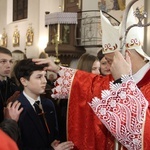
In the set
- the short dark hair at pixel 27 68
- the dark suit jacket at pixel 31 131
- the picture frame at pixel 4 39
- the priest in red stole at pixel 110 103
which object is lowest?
the dark suit jacket at pixel 31 131

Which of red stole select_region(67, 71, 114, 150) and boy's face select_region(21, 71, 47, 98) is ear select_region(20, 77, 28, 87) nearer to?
boy's face select_region(21, 71, 47, 98)

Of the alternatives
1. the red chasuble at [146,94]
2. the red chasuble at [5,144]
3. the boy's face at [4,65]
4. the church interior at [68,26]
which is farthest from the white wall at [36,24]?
the red chasuble at [5,144]

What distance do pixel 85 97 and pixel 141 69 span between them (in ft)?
1.80

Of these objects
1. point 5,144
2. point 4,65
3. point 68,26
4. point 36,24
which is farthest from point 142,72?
point 36,24

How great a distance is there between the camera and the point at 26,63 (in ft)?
9.62

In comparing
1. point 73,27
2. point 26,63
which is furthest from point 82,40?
point 26,63

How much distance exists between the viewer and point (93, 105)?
1.99m

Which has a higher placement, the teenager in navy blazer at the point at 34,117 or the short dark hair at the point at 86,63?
the short dark hair at the point at 86,63

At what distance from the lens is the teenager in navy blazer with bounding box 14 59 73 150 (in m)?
2.68

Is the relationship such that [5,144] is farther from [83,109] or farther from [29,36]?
[29,36]

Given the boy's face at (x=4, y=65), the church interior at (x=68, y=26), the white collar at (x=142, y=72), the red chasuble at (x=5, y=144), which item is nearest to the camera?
the red chasuble at (x=5, y=144)

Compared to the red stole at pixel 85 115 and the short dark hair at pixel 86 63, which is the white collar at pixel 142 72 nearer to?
the red stole at pixel 85 115

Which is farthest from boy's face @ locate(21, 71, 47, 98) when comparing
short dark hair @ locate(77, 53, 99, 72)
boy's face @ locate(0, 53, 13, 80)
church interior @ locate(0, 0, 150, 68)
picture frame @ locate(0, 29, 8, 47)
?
picture frame @ locate(0, 29, 8, 47)

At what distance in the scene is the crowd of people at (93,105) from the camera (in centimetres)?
190
